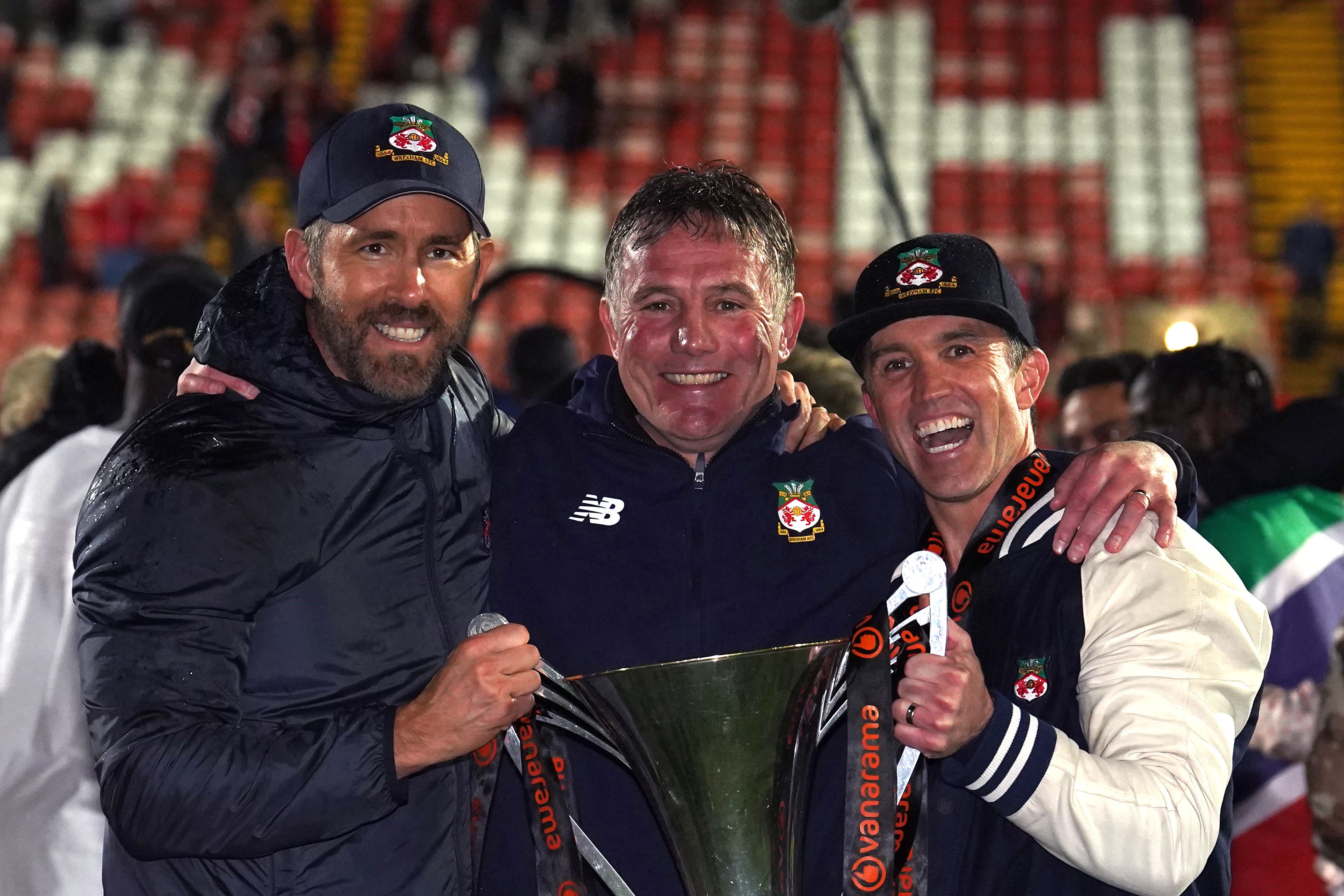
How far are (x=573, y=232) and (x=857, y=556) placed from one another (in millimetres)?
10665

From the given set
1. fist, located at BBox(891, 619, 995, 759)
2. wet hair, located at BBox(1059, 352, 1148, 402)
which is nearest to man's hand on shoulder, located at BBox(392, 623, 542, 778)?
fist, located at BBox(891, 619, 995, 759)

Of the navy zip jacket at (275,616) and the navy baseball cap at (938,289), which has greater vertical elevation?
the navy baseball cap at (938,289)

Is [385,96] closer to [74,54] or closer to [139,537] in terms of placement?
[74,54]

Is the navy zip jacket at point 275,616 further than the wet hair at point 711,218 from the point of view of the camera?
No

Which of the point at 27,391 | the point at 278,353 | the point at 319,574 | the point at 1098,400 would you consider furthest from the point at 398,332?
the point at 1098,400

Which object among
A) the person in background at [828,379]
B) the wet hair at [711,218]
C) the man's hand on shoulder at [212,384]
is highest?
the wet hair at [711,218]

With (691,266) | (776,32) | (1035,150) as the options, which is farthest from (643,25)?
(691,266)

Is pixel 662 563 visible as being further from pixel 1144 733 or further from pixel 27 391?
pixel 27 391

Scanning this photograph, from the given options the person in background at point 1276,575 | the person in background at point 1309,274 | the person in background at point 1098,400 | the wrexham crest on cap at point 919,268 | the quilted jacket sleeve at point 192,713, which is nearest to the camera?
the quilted jacket sleeve at point 192,713

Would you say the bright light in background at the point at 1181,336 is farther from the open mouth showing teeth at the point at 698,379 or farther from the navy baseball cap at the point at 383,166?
the navy baseball cap at the point at 383,166

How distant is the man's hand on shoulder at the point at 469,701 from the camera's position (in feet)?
6.33

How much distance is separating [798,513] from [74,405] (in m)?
2.09

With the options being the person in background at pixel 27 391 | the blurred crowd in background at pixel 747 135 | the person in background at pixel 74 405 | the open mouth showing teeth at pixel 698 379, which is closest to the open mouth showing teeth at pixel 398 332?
the open mouth showing teeth at pixel 698 379

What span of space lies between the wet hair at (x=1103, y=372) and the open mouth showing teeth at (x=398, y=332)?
266 cm
